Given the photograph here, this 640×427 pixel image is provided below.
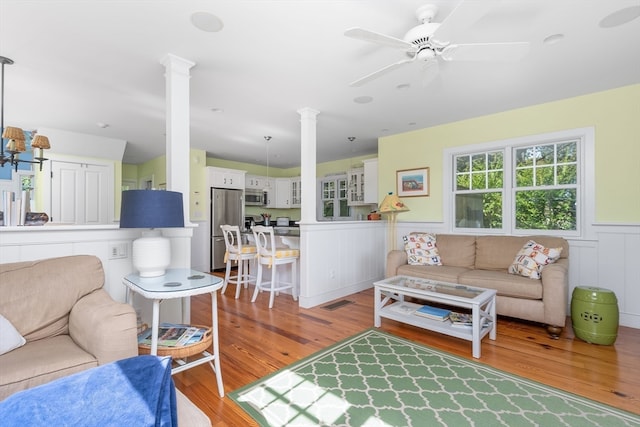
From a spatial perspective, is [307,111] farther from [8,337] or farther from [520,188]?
[8,337]

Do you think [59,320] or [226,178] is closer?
[59,320]

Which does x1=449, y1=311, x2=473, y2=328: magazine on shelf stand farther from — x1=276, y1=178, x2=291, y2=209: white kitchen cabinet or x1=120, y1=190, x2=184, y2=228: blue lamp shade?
x1=276, y1=178, x2=291, y2=209: white kitchen cabinet

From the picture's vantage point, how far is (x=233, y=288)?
472 cm

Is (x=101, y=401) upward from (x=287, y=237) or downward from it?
downward

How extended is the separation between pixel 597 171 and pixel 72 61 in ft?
17.3

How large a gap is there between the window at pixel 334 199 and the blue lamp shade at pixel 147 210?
4.92 metres

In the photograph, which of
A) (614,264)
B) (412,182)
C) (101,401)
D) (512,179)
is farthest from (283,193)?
(101,401)

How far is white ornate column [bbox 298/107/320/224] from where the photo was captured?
149 inches

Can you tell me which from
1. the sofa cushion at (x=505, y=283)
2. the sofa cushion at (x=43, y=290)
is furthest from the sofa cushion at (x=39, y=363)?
the sofa cushion at (x=505, y=283)

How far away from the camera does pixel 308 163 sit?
3.83 metres

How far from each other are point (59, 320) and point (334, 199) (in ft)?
18.7

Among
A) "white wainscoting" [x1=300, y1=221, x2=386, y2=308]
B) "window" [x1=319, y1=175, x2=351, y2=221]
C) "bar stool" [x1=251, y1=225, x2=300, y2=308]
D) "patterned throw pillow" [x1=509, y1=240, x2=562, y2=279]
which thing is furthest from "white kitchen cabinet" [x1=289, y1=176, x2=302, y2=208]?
"patterned throw pillow" [x1=509, y1=240, x2=562, y2=279]

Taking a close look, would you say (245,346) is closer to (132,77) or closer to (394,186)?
(132,77)

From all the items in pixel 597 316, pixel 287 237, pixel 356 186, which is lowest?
pixel 597 316
